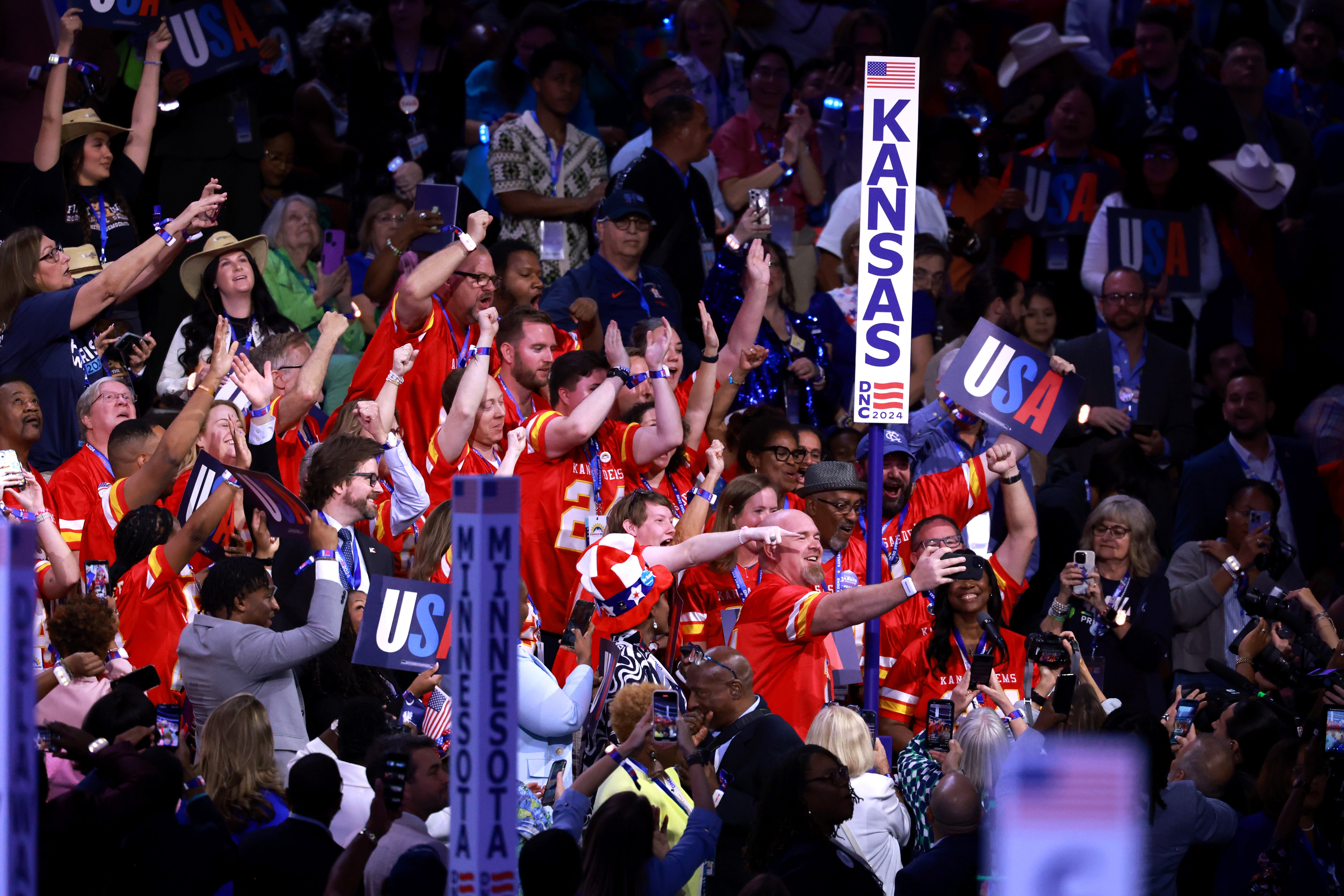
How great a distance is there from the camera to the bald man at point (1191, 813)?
526cm

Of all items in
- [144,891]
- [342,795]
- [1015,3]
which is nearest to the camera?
[144,891]

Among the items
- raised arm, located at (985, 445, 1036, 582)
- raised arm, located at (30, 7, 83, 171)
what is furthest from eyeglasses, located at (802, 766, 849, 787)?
raised arm, located at (30, 7, 83, 171)

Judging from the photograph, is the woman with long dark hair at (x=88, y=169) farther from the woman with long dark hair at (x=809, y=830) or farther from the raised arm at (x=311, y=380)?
the woman with long dark hair at (x=809, y=830)

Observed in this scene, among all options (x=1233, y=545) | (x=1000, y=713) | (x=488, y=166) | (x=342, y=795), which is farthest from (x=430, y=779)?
(x=488, y=166)

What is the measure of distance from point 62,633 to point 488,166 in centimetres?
481

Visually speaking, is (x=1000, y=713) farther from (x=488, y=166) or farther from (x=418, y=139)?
(x=418, y=139)

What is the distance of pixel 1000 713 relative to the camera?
5.79 m

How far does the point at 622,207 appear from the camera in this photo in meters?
8.42

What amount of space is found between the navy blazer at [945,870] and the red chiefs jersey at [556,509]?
2.63m

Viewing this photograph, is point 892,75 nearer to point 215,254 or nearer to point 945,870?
point 945,870


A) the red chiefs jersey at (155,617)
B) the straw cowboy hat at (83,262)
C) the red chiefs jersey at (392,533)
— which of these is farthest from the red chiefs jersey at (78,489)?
the straw cowboy hat at (83,262)

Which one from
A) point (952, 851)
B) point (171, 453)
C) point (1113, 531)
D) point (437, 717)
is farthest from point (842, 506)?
Answer: point (171, 453)

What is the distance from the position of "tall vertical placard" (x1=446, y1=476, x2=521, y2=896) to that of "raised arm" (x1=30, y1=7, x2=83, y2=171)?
562cm

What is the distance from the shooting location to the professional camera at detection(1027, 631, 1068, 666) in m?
6.11
